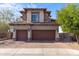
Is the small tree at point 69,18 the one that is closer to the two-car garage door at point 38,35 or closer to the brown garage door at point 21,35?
the two-car garage door at point 38,35

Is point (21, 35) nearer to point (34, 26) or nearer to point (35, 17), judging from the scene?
point (34, 26)

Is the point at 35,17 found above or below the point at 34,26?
above

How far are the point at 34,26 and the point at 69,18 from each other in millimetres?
5376

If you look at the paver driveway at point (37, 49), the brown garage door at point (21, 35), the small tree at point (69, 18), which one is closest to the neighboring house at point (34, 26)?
the brown garage door at point (21, 35)

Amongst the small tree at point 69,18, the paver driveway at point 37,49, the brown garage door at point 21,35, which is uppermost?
the small tree at point 69,18

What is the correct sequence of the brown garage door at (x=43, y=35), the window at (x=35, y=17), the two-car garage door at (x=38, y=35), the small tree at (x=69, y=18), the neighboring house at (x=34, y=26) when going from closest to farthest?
the small tree at (x=69, y=18) → the brown garage door at (x=43, y=35) → the two-car garage door at (x=38, y=35) → the neighboring house at (x=34, y=26) → the window at (x=35, y=17)

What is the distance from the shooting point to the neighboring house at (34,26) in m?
17.6

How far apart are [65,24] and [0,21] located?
383cm

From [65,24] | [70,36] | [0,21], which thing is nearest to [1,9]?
[0,21]

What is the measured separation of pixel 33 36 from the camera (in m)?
18.1

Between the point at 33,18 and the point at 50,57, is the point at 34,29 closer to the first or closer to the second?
the point at 33,18

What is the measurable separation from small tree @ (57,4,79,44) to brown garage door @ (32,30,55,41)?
1783 mm

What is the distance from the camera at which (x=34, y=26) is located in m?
19.3

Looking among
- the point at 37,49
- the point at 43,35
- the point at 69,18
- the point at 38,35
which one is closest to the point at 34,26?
the point at 38,35
